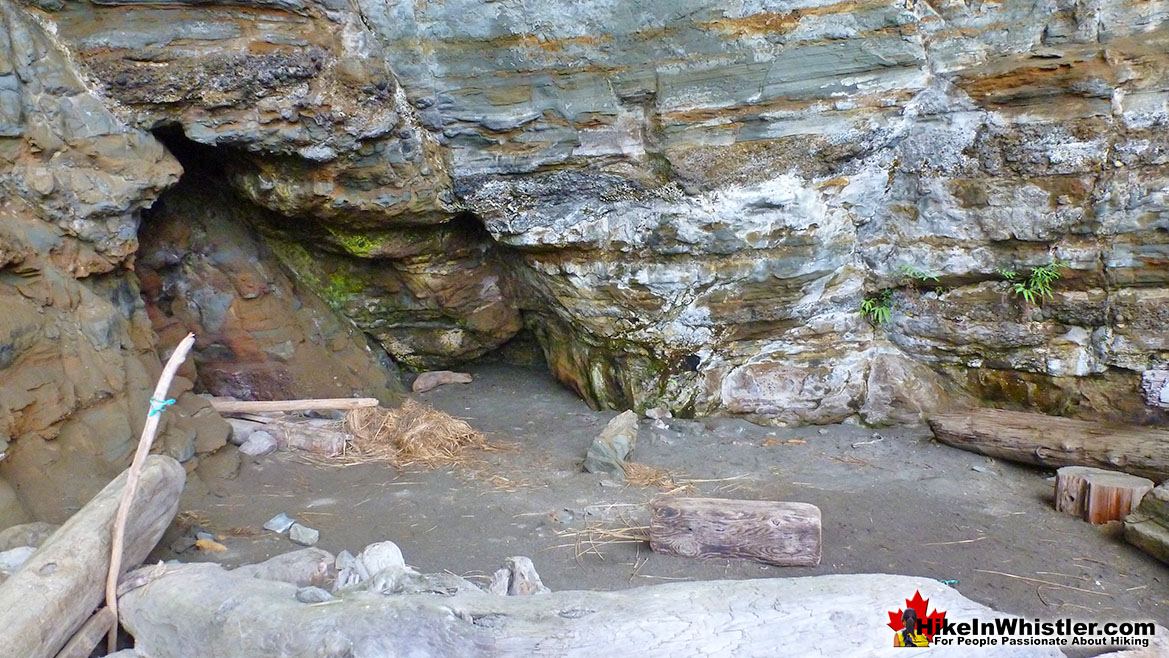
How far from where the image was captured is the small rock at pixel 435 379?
751 centimetres

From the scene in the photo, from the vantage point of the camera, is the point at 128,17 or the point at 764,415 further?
the point at 764,415

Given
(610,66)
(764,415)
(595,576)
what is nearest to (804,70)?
(610,66)

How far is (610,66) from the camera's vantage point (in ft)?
17.6

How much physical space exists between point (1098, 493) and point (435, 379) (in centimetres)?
547

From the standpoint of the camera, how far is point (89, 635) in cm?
288

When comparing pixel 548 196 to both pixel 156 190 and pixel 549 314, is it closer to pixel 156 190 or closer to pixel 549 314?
pixel 549 314

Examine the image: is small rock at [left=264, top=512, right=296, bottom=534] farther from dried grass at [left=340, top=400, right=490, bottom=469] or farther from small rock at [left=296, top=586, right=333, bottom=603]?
small rock at [left=296, top=586, right=333, bottom=603]

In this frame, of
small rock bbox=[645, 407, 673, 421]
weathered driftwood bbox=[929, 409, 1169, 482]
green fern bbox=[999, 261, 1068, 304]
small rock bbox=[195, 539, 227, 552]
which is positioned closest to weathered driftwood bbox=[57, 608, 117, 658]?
small rock bbox=[195, 539, 227, 552]

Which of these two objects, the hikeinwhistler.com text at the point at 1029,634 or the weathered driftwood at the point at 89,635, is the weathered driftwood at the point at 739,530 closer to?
the hikeinwhistler.com text at the point at 1029,634

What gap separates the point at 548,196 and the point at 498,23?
1.27m

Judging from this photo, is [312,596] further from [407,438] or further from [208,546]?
[407,438]

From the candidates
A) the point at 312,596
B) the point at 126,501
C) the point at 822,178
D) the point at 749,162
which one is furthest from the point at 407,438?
the point at 822,178

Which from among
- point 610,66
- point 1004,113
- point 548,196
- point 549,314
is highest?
point 610,66

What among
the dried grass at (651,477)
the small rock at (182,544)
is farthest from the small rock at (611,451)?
the small rock at (182,544)
